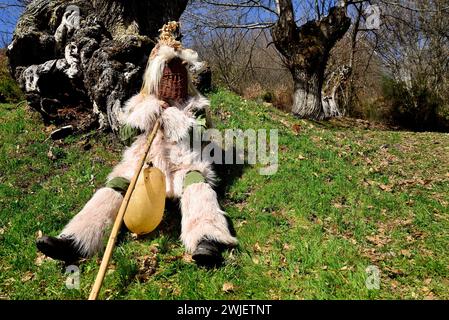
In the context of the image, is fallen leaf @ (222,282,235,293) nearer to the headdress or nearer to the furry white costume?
the furry white costume

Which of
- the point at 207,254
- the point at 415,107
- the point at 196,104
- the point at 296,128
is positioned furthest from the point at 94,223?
the point at 415,107

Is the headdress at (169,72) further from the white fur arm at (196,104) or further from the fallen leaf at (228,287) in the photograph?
the fallen leaf at (228,287)

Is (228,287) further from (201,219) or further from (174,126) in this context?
(174,126)

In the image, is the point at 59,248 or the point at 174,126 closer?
the point at 59,248

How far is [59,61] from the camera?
6.87m

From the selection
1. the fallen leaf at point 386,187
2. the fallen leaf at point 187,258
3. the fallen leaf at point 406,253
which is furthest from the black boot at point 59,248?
the fallen leaf at point 386,187

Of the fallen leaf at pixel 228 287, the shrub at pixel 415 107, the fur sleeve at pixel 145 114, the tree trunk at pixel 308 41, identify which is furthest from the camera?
the shrub at pixel 415 107

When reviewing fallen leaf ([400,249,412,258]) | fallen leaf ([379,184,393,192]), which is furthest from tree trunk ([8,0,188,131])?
fallen leaf ([400,249,412,258])

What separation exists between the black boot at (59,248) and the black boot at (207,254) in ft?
3.68

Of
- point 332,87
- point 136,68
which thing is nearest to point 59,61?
point 136,68

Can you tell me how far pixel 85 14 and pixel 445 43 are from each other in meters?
14.3

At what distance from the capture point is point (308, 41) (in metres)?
10.0

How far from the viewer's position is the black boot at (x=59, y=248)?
3.40 metres

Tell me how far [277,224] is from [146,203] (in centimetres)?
152
